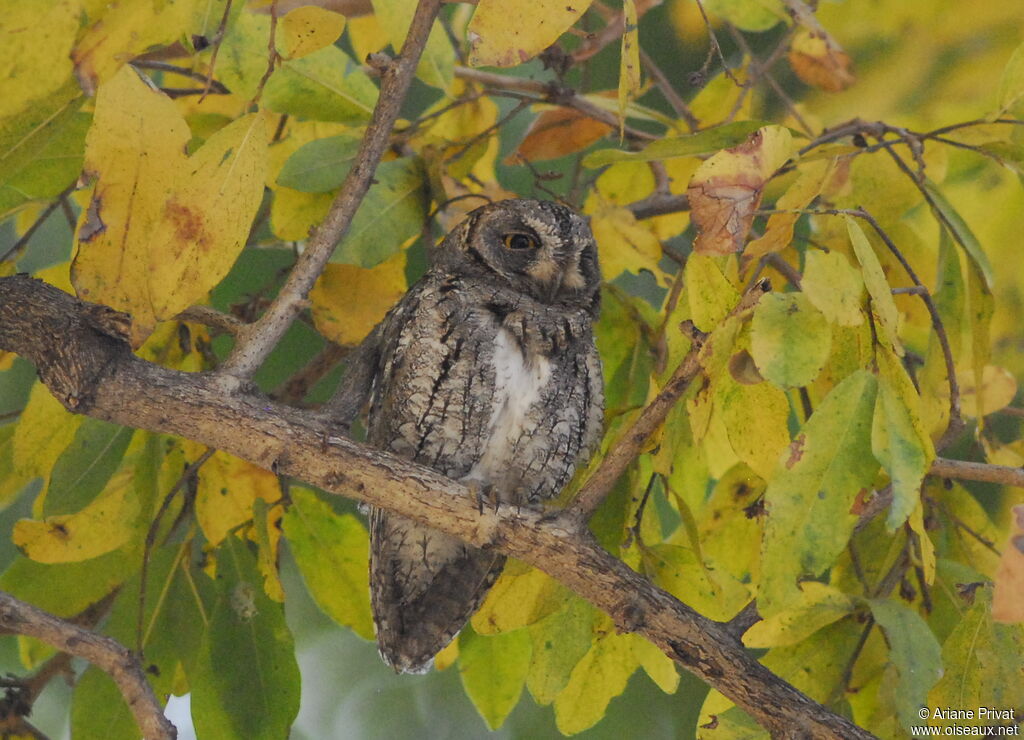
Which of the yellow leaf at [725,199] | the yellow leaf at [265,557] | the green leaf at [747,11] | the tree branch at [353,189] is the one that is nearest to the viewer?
the yellow leaf at [725,199]

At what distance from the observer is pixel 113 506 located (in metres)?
1.70

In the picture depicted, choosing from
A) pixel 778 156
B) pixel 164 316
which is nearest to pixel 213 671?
pixel 164 316

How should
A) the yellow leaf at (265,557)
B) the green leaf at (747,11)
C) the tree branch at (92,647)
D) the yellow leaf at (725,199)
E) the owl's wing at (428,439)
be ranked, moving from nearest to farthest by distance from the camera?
the yellow leaf at (725,199)
the tree branch at (92,647)
the yellow leaf at (265,557)
the green leaf at (747,11)
the owl's wing at (428,439)

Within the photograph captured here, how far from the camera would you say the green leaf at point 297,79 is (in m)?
1.75

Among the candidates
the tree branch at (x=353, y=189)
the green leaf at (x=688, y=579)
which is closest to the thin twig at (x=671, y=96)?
the tree branch at (x=353, y=189)

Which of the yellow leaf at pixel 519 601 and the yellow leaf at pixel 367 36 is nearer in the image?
the yellow leaf at pixel 519 601

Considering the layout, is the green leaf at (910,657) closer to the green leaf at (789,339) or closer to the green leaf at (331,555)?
the green leaf at (789,339)

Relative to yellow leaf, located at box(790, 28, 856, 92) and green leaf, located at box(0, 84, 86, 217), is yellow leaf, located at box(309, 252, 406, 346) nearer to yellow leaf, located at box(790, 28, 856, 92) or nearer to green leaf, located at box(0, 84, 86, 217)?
green leaf, located at box(0, 84, 86, 217)

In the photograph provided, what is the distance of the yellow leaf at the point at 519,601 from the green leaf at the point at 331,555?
0.25 metres

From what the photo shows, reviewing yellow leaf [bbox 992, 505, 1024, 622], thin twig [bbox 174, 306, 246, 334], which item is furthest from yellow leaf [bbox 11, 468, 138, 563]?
yellow leaf [bbox 992, 505, 1024, 622]

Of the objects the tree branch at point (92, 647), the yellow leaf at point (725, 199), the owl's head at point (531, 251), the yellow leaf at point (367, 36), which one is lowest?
the tree branch at point (92, 647)

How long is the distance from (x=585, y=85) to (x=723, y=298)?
4.14 ft

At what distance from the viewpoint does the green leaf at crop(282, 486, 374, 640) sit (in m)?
1.87

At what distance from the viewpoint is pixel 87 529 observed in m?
1.67
